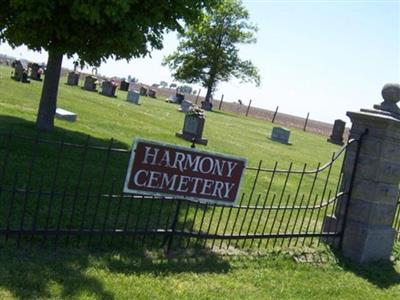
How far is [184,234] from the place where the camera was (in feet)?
19.4

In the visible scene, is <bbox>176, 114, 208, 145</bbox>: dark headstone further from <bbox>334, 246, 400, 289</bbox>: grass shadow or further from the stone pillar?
<bbox>334, 246, 400, 289</bbox>: grass shadow

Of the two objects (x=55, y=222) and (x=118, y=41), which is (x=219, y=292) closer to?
(x=55, y=222)

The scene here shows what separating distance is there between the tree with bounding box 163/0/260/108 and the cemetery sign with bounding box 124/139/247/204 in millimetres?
48495

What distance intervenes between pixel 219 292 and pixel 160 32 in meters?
7.81

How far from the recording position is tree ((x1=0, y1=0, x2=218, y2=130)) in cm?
952

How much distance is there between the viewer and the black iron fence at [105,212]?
5.24 metres

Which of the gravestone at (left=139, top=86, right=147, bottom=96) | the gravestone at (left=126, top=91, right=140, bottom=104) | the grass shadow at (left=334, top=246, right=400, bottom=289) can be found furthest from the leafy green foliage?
the gravestone at (left=139, top=86, right=147, bottom=96)

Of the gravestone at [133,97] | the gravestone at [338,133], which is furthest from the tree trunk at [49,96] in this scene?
the gravestone at [338,133]

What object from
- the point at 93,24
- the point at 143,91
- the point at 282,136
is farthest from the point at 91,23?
the point at 143,91

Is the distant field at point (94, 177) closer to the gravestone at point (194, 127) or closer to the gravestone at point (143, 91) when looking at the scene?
the gravestone at point (194, 127)

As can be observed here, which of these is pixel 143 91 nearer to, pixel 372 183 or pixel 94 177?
pixel 94 177

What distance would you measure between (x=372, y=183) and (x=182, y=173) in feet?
9.44

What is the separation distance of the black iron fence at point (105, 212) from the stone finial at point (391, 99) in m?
0.73

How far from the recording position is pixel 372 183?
7.01 metres
